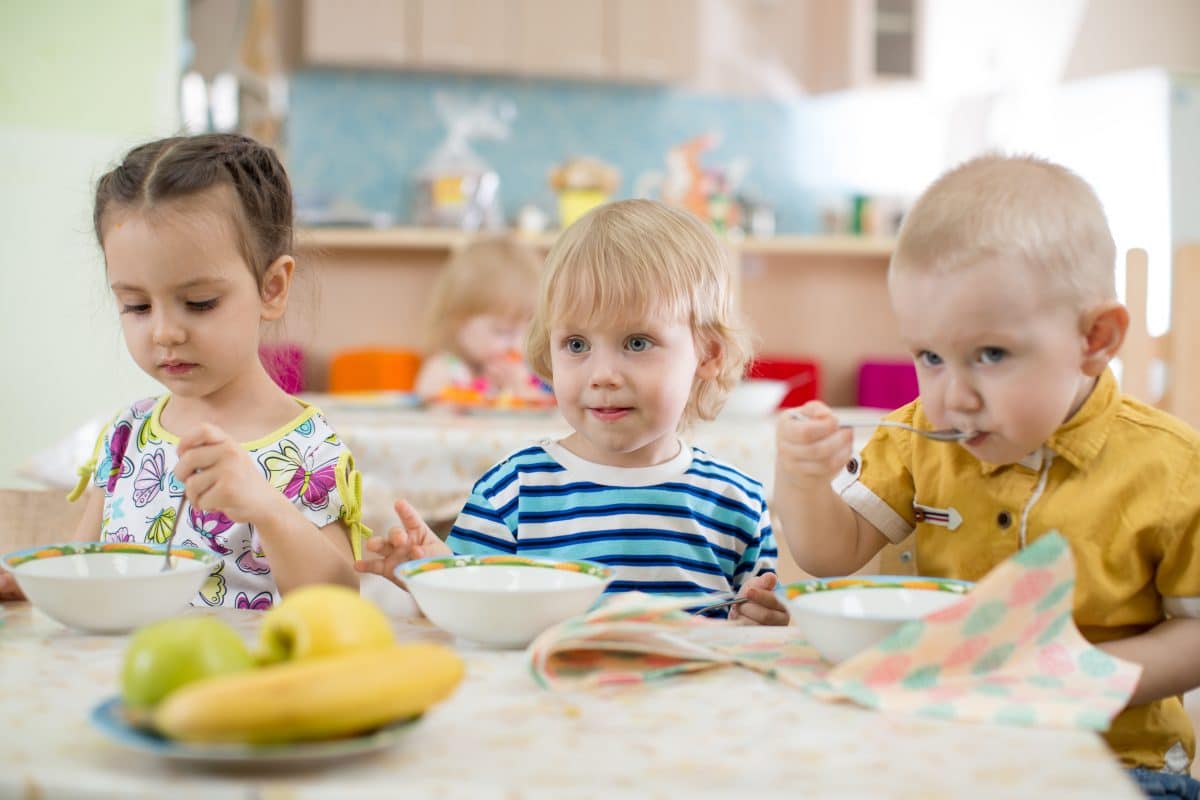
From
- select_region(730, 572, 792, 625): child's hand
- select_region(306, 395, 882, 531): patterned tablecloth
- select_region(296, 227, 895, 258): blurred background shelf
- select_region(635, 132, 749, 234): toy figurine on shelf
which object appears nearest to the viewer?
select_region(730, 572, 792, 625): child's hand

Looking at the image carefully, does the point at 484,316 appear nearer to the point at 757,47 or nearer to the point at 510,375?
the point at 510,375

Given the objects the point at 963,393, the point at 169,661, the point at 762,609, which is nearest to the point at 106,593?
the point at 169,661

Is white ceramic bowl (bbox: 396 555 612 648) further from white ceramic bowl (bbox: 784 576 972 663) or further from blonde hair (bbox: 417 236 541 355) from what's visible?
blonde hair (bbox: 417 236 541 355)

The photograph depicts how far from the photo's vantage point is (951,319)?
935mm

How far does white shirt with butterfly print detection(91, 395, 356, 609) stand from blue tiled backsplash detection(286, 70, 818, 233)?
12.3 ft

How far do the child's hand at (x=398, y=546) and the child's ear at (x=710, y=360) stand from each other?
437mm

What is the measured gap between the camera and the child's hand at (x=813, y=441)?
934 mm

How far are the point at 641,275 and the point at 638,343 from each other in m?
0.07

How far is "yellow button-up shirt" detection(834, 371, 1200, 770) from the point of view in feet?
3.23

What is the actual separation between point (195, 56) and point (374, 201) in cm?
100

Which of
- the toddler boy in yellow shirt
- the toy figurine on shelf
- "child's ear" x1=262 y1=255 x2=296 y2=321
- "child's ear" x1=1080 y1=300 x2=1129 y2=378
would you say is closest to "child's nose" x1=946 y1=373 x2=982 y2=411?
the toddler boy in yellow shirt

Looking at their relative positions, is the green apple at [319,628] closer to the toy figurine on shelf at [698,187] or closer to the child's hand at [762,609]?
the child's hand at [762,609]

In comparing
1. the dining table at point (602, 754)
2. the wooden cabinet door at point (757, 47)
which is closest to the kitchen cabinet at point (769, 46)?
the wooden cabinet door at point (757, 47)

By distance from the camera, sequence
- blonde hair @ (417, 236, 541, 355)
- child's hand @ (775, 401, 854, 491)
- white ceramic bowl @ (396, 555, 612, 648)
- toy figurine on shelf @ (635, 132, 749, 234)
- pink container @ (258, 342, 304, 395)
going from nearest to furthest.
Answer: white ceramic bowl @ (396, 555, 612, 648)
child's hand @ (775, 401, 854, 491)
pink container @ (258, 342, 304, 395)
blonde hair @ (417, 236, 541, 355)
toy figurine on shelf @ (635, 132, 749, 234)
